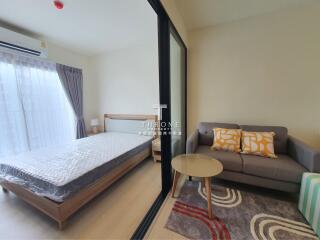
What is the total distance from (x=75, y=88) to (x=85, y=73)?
0.62 meters

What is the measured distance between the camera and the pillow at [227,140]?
2165mm

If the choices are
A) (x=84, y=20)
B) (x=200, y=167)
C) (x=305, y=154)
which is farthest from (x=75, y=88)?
(x=305, y=154)

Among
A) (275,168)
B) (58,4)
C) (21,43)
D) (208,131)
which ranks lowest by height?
(275,168)

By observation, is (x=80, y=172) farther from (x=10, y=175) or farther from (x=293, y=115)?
(x=293, y=115)

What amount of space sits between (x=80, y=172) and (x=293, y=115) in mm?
3184

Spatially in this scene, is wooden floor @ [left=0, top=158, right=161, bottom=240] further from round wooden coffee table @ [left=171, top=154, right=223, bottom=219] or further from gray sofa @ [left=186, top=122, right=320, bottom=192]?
gray sofa @ [left=186, top=122, right=320, bottom=192]

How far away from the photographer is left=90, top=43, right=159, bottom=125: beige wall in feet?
10.7

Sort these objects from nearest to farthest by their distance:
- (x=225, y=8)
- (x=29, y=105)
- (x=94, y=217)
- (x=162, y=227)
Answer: (x=162, y=227) < (x=94, y=217) < (x=225, y=8) < (x=29, y=105)

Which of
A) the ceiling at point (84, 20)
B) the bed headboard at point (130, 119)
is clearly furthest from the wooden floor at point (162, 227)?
the ceiling at point (84, 20)

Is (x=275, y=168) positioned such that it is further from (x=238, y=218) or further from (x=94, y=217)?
(x=94, y=217)

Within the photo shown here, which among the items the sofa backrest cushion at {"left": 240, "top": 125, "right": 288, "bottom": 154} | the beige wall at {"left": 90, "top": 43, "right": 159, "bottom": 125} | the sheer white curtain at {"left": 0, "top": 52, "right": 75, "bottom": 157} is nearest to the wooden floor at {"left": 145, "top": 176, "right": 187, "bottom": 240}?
the sofa backrest cushion at {"left": 240, "top": 125, "right": 288, "bottom": 154}

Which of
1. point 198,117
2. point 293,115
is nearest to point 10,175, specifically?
point 198,117

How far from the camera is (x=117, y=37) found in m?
2.88

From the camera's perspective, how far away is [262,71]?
2.38 m
